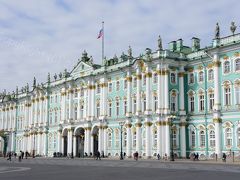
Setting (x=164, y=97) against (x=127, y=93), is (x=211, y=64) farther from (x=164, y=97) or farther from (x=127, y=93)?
(x=127, y=93)

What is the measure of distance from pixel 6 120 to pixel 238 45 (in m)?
81.7

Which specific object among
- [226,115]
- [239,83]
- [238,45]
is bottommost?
[226,115]

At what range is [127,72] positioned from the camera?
72.8 m

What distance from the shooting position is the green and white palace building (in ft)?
189

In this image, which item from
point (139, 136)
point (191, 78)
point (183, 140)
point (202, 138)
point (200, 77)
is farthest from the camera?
point (139, 136)

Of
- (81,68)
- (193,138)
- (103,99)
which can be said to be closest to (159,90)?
(193,138)

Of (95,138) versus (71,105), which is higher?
(71,105)

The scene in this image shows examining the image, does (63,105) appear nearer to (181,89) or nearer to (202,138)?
(181,89)

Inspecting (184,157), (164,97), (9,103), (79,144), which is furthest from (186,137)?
(9,103)

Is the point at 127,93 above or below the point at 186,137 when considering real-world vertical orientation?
above

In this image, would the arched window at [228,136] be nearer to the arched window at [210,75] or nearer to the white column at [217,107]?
the white column at [217,107]

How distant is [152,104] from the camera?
6650 centimetres

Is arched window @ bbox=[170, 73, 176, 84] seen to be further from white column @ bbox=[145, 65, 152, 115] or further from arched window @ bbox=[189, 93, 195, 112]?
white column @ bbox=[145, 65, 152, 115]

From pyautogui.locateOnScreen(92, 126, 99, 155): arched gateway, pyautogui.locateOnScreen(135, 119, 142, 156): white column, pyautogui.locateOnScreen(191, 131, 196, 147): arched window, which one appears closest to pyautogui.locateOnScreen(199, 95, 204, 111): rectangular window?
pyautogui.locateOnScreen(191, 131, 196, 147): arched window
